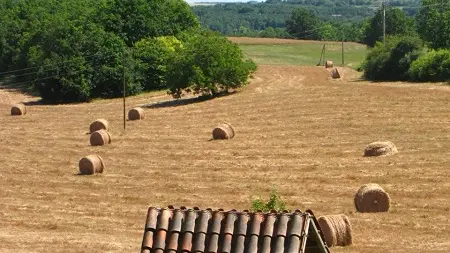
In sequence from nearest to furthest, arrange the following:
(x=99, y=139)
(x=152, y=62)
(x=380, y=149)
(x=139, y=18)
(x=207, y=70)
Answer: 1. (x=380, y=149)
2. (x=99, y=139)
3. (x=207, y=70)
4. (x=152, y=62)
5. (x=139, y=18)

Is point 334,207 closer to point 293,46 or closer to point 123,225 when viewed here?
point 123,225

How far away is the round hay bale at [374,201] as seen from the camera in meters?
31.1

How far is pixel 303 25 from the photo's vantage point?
493 ft

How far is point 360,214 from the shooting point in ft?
102

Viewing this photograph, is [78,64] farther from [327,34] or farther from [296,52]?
[327,34]

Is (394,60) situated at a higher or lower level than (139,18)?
lower

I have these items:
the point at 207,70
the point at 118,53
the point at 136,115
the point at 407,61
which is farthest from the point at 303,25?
the point at 136,115

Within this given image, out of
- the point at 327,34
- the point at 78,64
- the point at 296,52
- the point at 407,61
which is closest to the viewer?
the point at 407,61

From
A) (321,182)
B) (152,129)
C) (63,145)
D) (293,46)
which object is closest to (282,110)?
(152,129)

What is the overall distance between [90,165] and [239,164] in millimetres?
6190

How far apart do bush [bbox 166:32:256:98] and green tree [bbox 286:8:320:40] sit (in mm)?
75823

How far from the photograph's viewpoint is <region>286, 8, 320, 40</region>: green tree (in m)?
147

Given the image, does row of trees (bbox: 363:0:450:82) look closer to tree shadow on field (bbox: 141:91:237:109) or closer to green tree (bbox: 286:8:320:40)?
tree shadow on field (bbox: 141:91:237:109)

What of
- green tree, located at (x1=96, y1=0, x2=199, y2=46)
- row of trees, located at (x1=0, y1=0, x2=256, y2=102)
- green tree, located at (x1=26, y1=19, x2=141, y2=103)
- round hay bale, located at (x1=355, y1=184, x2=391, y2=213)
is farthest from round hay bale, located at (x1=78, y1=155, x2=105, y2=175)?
green tree, located at (x1=96, y1=0, x2=199, y2=46)
